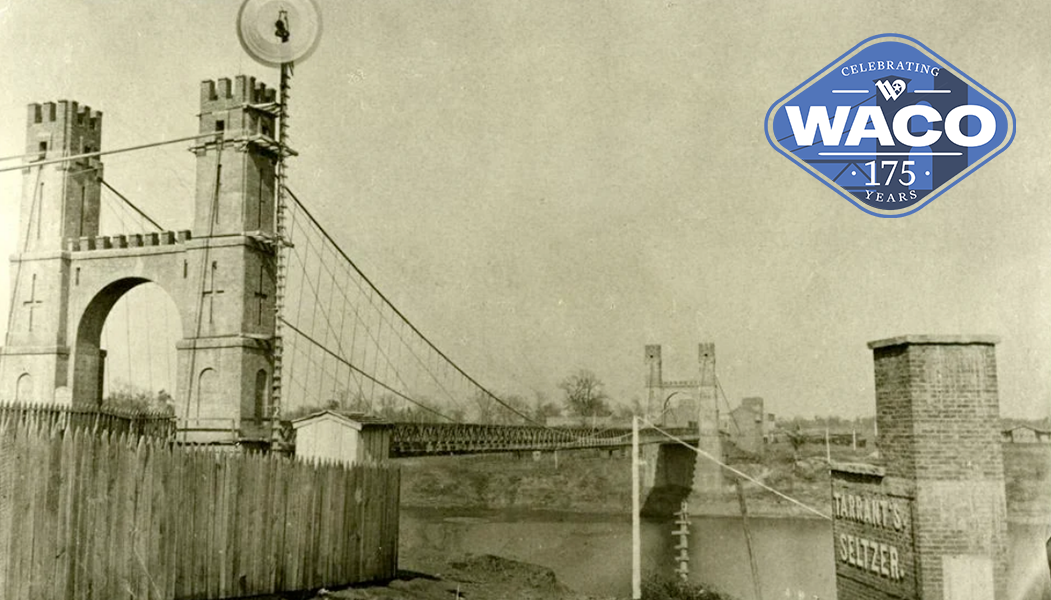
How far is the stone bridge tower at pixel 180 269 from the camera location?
30.6 metres

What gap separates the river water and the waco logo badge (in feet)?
51.6

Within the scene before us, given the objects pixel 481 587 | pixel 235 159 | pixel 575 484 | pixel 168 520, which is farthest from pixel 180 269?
pixel 575 484

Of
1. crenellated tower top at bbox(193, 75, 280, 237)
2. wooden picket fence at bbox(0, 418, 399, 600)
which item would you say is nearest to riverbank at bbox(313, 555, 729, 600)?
wooden picket fence at bbox(0, 418, 399, 600)

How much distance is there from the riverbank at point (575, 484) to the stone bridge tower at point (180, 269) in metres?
24.0

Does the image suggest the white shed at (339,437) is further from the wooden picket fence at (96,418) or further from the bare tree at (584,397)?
the bare tree at (584,397)

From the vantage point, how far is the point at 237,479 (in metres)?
11.2

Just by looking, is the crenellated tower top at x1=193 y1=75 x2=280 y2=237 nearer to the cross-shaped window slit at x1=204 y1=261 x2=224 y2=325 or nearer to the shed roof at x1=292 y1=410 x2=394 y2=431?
the cross-shaped window slit at x1=204 y1=261 x2=224 y2=325

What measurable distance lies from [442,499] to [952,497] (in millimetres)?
48076

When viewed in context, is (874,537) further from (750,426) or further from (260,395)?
(750,426)

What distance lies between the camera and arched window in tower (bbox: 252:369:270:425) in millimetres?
30658

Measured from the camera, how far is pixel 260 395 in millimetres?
31109

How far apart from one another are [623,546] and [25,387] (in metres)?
23.8

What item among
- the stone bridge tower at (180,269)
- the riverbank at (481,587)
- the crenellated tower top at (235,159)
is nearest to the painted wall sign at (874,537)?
the riverbank at (481,587)

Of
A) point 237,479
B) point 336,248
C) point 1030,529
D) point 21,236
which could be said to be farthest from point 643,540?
point 237,479
